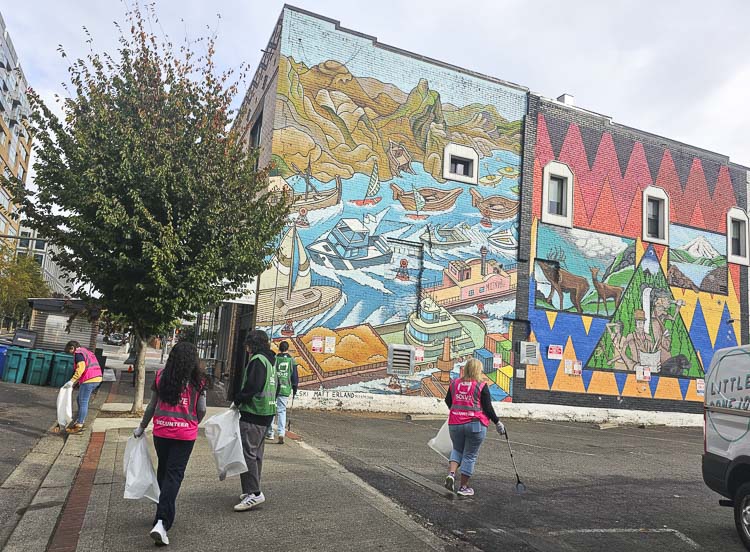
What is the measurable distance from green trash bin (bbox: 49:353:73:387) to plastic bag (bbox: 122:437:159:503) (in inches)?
576

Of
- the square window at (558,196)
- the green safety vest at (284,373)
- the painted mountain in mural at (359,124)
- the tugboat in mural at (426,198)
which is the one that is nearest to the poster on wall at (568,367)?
the square window at (558,196)

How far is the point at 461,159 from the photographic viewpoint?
19625mm

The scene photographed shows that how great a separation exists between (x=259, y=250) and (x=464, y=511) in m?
8.18

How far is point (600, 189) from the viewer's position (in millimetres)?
21297

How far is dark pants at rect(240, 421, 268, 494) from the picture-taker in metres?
5.88

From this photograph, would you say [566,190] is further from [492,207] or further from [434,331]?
[434,331]

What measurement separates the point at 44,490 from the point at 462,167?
610 inches

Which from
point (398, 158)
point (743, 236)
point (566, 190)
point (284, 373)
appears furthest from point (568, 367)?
point (284, 373)

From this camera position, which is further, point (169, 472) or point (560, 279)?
point (560, 279)

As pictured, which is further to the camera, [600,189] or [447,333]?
[600,189]

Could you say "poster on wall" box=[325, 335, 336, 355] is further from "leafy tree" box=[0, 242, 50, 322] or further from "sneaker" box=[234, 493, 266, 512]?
"leafy tree" box=[0, 242, 50, 322]

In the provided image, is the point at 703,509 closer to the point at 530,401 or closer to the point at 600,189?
the point at 530,401

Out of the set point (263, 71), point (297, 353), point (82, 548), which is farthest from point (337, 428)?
point (263, 71)

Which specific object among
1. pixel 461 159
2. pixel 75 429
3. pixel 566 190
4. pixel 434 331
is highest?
pixel 461 159
